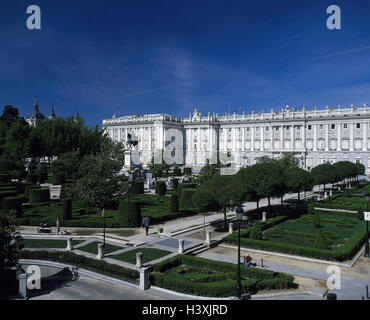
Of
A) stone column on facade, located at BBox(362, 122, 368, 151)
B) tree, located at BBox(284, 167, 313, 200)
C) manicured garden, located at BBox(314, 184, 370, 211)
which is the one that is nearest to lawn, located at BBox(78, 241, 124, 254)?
tree, located at BBox(284, 167, 313, 200)

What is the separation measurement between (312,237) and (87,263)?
1482 cm

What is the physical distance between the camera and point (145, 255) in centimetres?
1773

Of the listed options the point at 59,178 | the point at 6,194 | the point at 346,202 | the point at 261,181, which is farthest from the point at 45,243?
the point at 346,202

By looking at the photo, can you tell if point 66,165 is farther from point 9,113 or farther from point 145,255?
point 9,113

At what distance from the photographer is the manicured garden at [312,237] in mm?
17844

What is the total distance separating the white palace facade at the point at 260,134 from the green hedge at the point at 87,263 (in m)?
47.8

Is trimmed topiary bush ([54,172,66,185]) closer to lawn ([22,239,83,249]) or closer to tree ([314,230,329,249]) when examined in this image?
lawn ([22,239,83,249])

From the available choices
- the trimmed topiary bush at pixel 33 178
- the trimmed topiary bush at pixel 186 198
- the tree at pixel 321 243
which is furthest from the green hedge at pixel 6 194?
the tree at pixel 321 243

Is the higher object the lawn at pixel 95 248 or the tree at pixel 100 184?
the tree at pixel 100 184

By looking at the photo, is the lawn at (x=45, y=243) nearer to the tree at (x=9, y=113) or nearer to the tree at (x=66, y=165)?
the tree at (x=66, y=165)

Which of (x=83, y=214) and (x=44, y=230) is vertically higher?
(x=83, y=214)

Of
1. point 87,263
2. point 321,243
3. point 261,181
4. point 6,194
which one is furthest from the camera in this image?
point 6,194

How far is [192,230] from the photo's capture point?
23.9 meters
